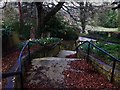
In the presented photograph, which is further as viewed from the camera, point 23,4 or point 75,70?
point 23,4

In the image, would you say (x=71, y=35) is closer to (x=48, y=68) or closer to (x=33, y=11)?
(x=33, y=11)

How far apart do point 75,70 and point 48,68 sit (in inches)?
33.6

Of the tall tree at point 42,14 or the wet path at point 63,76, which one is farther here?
the tall tree at point 42,14

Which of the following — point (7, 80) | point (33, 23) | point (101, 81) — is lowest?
point (101, 81)

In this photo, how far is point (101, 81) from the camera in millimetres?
4684

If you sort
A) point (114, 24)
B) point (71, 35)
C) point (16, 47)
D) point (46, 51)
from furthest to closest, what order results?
point (114, 24)
point (71, 35)
point (46, 51)
point (16, 47)

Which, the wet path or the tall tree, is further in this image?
the tall tree

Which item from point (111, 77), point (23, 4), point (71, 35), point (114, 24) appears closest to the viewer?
point (111, 77)

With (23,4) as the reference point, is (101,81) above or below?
below

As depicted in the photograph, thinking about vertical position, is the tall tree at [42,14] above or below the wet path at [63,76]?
above

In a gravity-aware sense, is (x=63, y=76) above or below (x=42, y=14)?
below

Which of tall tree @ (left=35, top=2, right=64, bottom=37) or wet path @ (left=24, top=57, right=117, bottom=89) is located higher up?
tall tree @ (left=35, top=2, right=64, bottom=37)

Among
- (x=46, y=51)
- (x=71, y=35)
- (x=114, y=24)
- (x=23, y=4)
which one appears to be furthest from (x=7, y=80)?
(x=114, y=24)

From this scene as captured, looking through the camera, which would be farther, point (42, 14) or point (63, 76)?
point (42, 14)
